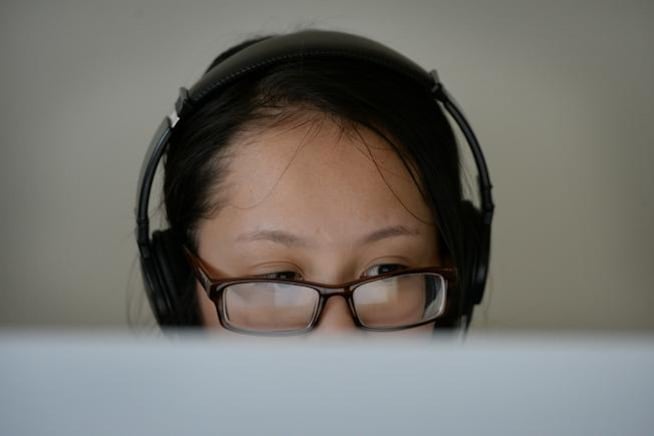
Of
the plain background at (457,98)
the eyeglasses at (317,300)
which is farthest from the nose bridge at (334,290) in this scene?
the plain background at (457,98)

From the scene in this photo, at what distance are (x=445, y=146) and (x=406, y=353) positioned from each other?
65 cm

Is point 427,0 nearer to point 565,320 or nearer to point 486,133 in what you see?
point 486,133

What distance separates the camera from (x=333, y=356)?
251mm

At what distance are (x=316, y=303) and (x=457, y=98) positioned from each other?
2.56 feet

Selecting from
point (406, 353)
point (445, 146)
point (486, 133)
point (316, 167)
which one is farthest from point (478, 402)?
point (486, 133)

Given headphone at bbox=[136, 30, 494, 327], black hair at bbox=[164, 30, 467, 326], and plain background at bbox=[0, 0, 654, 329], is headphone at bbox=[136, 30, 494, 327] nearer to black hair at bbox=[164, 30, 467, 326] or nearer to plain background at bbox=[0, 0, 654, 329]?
black hair at bbox=[164, 30, 467, 326]

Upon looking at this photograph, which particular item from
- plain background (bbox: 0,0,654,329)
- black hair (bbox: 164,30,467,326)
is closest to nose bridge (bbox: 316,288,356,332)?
black hair (bbox: 164,30,467,326)

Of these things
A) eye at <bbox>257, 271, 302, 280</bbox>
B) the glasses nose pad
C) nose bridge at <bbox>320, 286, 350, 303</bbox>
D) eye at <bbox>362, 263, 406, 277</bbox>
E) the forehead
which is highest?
the forehead

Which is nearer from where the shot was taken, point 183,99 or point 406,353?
point 406,353

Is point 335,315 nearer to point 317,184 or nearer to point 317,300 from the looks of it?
point 317,300

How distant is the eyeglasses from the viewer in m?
0.74

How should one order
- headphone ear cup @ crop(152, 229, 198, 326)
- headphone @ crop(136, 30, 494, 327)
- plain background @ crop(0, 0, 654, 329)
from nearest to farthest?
headphone @ crop(136, 30, 494, 327) < headphone ear cup @ crop(152, 229, 198, 326) < plain background @ crop(0, 0, 654, 329)

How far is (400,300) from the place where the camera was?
0.79 meters

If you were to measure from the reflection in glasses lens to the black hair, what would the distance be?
0.05m
